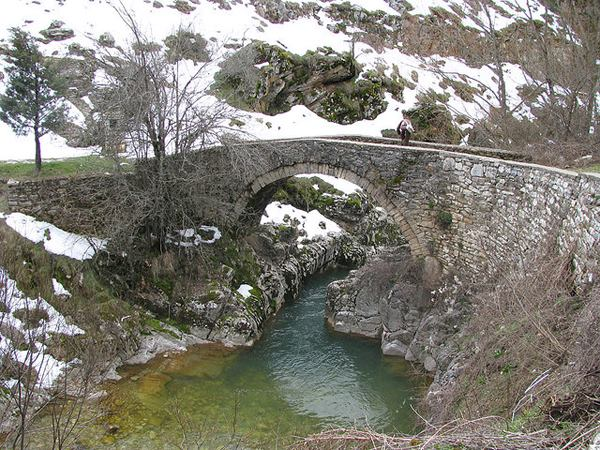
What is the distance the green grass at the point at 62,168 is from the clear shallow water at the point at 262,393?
515 centimetres

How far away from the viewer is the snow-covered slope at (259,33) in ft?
70.4

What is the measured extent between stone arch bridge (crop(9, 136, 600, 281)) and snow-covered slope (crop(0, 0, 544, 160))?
4816 millimetres

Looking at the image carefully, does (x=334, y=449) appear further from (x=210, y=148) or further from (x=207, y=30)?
(x=207, y=30)

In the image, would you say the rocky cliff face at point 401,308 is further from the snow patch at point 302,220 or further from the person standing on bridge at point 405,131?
the snow patch at point 302,220

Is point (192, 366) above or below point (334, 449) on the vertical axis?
below

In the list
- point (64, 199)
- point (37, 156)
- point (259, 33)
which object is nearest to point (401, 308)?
point (64, 199)

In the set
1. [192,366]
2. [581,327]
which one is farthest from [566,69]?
[192,366]

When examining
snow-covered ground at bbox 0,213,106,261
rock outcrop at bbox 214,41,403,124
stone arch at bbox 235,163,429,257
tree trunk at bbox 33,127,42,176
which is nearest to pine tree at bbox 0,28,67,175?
tree trunk at bbox 33,127,42,176

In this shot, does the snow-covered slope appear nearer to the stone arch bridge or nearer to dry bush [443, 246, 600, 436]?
the stone arch bridge

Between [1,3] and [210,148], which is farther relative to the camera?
[1,3]

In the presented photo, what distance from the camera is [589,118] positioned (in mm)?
13859

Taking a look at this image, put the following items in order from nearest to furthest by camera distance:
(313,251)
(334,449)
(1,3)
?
1. (334,449)
2. (313,251)
3. (1,3)

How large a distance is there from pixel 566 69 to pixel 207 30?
16.0 m

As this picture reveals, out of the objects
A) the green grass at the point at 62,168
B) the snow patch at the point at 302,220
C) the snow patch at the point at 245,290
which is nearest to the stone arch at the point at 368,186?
the snow patch at the point at 245,290
